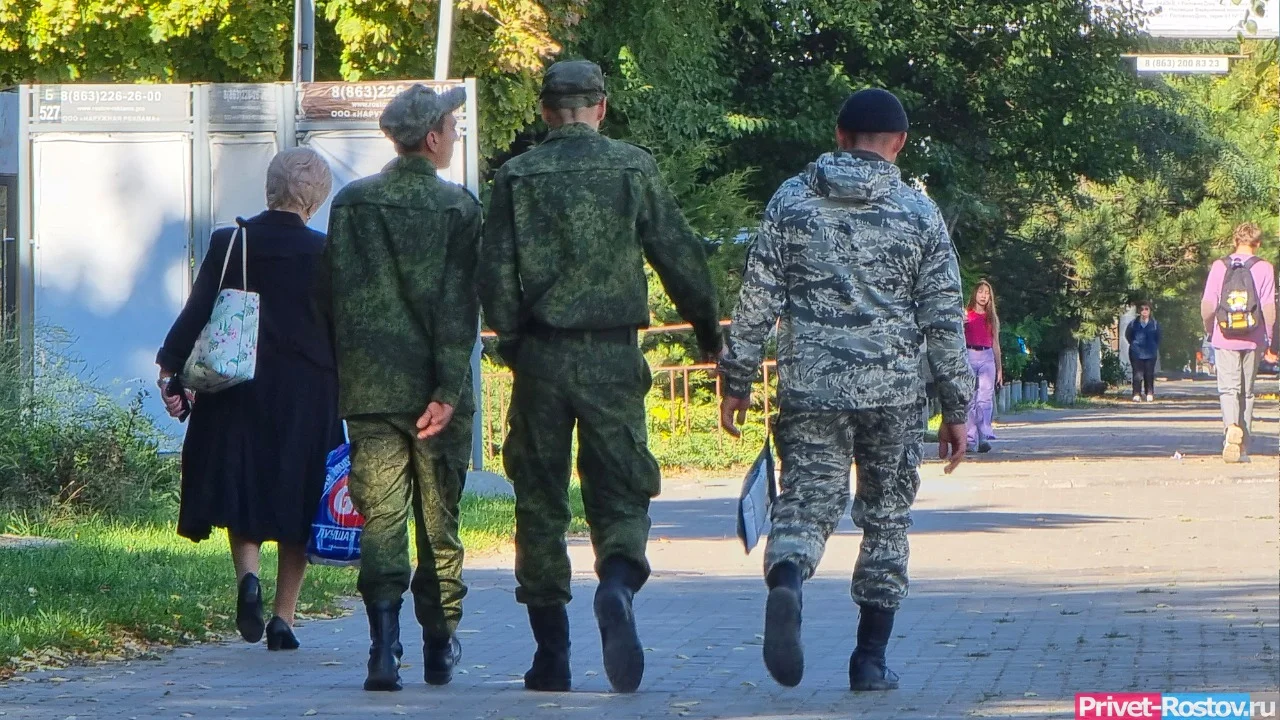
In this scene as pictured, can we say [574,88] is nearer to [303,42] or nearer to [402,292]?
[402,292]

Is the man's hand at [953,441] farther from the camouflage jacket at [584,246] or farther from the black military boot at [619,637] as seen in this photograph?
the black military boot at [619,637]

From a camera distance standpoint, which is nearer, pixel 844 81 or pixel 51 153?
pixel 51 153

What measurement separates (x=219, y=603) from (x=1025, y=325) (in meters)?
34.1

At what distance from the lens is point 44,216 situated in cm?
1363

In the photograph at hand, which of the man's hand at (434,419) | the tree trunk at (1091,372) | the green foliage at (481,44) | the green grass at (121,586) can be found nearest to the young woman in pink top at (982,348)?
the green foliage at (481,44)

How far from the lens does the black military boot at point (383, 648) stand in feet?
18.9

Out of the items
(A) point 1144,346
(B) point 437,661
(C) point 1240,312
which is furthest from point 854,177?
(A) point 1144,346

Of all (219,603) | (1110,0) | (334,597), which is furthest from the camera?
(1110,0)

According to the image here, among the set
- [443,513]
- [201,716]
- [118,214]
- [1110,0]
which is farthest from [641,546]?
[1110,0]

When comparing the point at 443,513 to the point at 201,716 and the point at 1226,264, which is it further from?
the point at 1226,264

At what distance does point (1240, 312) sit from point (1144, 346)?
2718 centimetres

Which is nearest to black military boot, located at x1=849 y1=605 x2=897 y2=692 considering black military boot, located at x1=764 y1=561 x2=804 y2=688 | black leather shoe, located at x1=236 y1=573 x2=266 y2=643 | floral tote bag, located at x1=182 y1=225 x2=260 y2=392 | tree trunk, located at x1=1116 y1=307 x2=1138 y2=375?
black military boot, located at x1=764 y1=561 x2=804 y2=688

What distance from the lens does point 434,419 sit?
19.0 ft

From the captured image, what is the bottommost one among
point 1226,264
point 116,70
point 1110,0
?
point 1226,264
